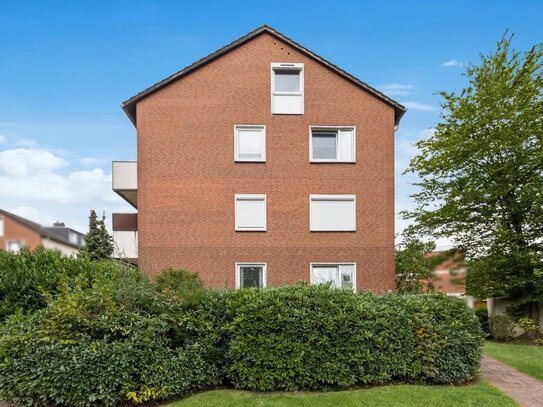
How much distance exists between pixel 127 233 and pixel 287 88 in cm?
911

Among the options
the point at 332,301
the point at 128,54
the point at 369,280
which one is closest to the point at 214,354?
the point at 332,301

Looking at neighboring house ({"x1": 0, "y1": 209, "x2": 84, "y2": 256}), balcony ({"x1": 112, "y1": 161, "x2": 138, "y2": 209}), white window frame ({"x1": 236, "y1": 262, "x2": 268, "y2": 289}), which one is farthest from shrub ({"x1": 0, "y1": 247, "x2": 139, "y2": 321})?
balcony ({"x1": 112, "y1": 161, "x2": 138, "y2": 209})

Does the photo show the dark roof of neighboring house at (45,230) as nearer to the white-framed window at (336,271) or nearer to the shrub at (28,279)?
the shrub at (28,279)

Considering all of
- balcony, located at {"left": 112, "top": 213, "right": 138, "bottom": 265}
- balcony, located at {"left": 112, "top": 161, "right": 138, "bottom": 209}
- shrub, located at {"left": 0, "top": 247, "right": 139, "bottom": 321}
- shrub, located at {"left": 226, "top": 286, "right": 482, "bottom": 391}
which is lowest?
shrub, located at {"left": 226, "top": 286, "right": 482, "bottom": 391}

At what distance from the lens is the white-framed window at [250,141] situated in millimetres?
17781

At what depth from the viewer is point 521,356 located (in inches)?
500

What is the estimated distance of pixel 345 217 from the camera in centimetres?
1769

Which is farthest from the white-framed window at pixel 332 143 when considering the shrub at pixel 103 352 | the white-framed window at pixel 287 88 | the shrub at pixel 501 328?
the shrub at pixel 103 352

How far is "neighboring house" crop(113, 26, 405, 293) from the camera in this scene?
17250mm

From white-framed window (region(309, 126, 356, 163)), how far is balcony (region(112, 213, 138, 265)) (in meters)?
8.14

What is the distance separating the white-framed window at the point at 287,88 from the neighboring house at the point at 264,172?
0.14ft

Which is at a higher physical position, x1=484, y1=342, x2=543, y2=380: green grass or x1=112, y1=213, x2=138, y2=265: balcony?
x1=112, y1=213, x2=138, y2=265: balcony

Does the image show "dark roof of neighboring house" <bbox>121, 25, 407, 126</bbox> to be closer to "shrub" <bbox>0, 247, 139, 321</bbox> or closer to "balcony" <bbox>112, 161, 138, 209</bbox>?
"balcony" <bbox>112, 161, 138, 209</bbox>

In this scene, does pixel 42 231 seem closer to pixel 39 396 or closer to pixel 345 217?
pixel 39 396
